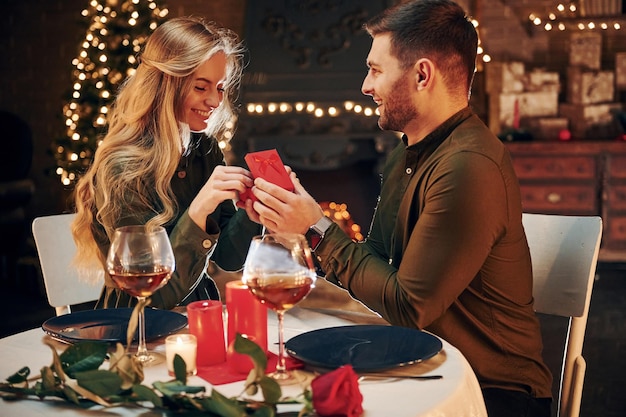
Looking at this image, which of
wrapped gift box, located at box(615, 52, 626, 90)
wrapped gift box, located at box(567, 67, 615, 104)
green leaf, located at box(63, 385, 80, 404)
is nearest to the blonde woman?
green leaf, located at box(63, 385, 80, 404)

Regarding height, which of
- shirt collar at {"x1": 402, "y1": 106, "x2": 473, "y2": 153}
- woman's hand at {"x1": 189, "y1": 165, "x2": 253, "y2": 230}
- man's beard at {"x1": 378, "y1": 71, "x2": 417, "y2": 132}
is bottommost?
woman's hand at {"x1": 189, "y1": 165, "x2": 253, "y2": 230}

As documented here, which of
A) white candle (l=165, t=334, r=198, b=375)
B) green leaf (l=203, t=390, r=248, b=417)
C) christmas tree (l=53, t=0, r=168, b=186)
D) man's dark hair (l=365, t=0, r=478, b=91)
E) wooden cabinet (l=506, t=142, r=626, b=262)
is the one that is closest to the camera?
green leaf (l=203, t=390, r=248, b=417)

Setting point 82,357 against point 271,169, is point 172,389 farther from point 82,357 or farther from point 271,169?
point 271,169

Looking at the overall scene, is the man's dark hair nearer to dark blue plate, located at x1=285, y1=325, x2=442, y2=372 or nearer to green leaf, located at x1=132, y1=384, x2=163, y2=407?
dark blue plate, located at x1=285, y1=325, x2=442, y2=372

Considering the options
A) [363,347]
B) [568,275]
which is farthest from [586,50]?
[363,347]

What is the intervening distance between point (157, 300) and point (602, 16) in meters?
4.88

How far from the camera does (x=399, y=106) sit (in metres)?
2.00

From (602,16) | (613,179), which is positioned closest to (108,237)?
(613,179)

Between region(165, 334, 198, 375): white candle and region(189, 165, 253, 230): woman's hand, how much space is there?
535 millimetres

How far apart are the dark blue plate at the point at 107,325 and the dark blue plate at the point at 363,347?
0.24 m

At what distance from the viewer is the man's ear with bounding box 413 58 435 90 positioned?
6.37 feet

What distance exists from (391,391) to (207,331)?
31 centimetres

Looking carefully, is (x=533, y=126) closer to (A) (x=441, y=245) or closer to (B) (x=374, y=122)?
(B) (x=374, y=122)

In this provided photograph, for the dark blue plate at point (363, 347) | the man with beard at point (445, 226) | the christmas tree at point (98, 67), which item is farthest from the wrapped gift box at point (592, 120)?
the dark blue plate at point (363, 347)
